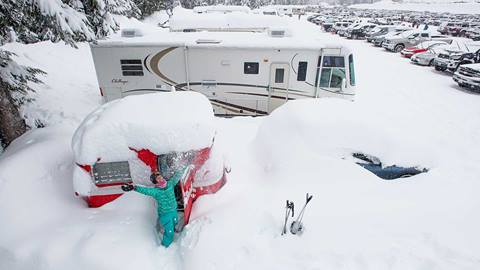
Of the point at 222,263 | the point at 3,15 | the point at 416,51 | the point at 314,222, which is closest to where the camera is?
the point at 222,263

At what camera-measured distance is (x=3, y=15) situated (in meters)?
5.96

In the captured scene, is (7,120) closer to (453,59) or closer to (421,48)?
(453,59)

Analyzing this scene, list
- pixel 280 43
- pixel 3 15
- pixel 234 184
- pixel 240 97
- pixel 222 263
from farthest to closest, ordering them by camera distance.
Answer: pixel 240 97 < pixel 280 43 < pixel 3 15 < pixel 234 184 < pixel 222 263

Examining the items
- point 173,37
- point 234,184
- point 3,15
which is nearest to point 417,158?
point 234,184

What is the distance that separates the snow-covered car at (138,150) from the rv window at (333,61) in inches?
225

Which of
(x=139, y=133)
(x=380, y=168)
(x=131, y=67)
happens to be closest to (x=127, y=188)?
(x=139, y=133)

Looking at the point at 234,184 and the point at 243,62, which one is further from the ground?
the point at 243,62

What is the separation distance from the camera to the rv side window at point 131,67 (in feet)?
31.1

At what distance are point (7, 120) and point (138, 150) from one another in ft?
15.1

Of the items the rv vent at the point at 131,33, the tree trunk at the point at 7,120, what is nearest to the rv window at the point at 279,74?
the rv vent at the point at 131,33

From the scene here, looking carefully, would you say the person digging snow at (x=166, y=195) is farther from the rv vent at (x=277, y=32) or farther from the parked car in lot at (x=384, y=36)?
the parked car in lot at (x=384, y=36)

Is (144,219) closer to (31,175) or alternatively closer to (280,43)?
(31,175)

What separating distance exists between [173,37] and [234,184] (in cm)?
664

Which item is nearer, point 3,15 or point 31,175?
point 31,175
